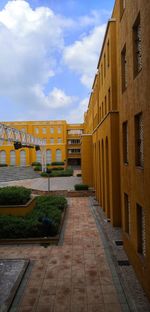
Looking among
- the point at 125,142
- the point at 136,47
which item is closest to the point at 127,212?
the point at 125,142

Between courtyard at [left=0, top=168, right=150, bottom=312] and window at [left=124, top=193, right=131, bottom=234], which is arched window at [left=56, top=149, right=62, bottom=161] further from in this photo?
window at [left=124, top=193, right=131, bottom=234]

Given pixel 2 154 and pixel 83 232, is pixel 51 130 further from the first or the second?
pixel 83 232

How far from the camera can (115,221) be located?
15.8m

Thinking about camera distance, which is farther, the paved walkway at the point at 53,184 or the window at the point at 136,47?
the paved walkway at the point at 53,184

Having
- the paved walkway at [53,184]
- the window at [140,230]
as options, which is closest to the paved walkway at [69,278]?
the window at [140,230]

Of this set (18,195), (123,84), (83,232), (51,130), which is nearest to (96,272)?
(83,232)

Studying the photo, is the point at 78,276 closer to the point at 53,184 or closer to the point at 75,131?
the point at 53,184

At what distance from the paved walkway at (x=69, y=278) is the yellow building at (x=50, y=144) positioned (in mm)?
47304

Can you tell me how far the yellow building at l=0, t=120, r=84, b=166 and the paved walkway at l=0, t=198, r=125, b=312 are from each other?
47304 millimetres

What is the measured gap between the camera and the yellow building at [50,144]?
62.5 metres

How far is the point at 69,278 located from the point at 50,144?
5389cm

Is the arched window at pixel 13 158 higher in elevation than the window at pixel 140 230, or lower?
higher

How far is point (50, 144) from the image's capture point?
63.1 metres

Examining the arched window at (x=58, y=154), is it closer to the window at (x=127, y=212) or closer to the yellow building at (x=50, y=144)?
the yellow building at (x=50, y=144)
